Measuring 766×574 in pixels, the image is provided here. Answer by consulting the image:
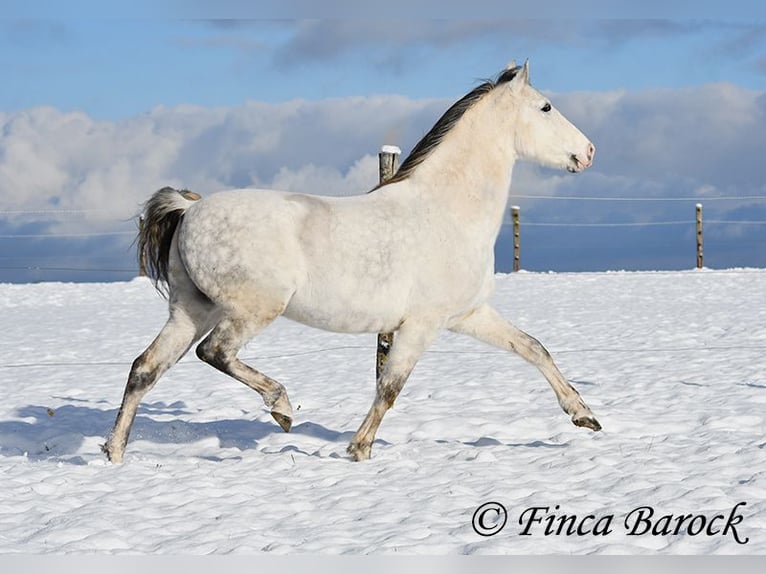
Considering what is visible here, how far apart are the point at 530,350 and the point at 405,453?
94 cm

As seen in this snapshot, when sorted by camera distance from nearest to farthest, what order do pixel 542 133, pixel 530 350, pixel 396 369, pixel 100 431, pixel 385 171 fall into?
pixel 396 369, pixel 542 133, pixel 530 350, pixel 100 431, pixel 385 171

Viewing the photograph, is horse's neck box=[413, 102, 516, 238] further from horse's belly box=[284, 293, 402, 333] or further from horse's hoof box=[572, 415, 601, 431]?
horse's hoof box=[572, 415, 601, 431]

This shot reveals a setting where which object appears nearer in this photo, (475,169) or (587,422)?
(475,169)

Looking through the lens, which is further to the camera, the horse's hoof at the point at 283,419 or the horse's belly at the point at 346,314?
the horse's hoof at the point at 283,419

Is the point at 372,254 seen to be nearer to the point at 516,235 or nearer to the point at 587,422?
the point at 587,422

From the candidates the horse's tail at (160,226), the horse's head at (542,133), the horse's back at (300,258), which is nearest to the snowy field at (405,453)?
the horse's back at (300,258)

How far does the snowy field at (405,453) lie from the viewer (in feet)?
12.2

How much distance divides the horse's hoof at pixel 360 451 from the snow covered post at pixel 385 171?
7.03 feet

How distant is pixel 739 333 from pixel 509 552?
24.5 feet

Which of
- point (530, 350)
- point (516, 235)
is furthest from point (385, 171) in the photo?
point (516, 235)

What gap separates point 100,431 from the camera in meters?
6.18

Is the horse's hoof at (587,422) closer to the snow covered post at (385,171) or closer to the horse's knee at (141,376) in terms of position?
the snow covered post at (385,171)

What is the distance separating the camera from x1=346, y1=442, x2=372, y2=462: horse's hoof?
5047mm

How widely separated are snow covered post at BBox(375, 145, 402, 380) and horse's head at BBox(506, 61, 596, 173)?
2.03 metres
